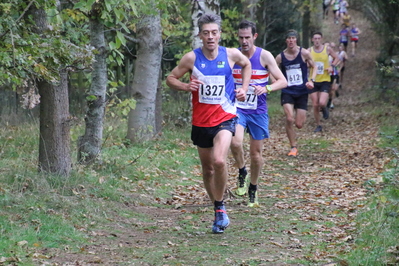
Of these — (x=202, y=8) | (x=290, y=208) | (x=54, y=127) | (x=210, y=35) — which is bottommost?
(x=290, y=208)

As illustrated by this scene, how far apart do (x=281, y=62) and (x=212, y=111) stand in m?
5.91

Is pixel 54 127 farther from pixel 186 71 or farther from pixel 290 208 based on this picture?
pixel 290 208

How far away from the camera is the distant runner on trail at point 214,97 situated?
6.38m

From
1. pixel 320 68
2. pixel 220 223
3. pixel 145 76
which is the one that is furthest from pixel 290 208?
pixel 320 68

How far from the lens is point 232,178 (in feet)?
34.6

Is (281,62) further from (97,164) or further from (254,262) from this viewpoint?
(254,262)

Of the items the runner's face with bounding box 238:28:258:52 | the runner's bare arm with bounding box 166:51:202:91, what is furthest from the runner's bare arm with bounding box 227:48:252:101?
the runner's face with bounding box 238:28:258:52

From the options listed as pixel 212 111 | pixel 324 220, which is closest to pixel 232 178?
pixel 324 220

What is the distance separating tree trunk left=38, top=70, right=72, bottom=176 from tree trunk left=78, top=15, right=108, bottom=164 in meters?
0.81

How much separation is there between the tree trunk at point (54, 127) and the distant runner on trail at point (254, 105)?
2.14 m

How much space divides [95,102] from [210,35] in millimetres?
2688

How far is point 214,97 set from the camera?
Result: 639 centimetres

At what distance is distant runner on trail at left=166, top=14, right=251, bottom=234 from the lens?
6375 millimetres

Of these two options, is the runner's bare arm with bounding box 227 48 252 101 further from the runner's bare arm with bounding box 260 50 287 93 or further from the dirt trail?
the dirt trail
